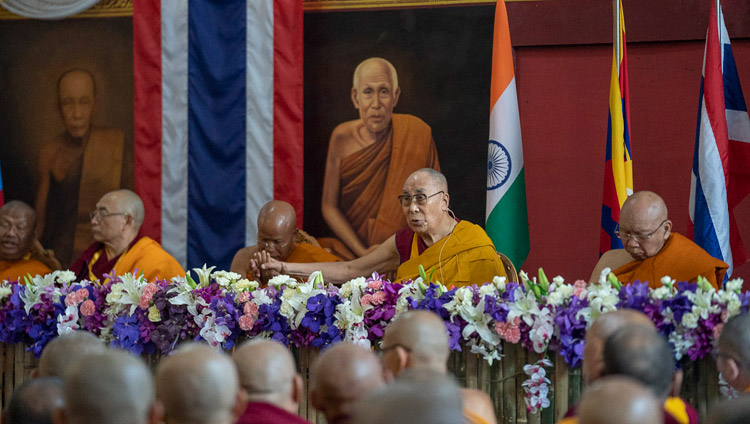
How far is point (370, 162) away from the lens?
7055mm

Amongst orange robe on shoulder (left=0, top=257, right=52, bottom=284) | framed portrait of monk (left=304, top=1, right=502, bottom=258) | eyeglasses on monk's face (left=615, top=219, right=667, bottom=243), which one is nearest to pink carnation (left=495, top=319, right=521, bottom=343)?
eyeglasses on monk's face (left=615, top=219, right=667, bottom=243)

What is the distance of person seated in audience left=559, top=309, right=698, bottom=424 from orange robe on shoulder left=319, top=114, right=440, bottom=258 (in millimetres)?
3873

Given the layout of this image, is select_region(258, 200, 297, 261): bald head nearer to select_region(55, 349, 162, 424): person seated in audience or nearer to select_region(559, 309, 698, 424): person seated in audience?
select_region(559, 309, 698, 424): person seated in audience

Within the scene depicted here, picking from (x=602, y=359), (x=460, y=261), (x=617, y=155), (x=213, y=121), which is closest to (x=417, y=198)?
(x=460, y=261)

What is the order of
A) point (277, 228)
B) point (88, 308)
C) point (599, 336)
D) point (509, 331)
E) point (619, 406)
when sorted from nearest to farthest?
point (619, 406), point (599, 336), point (509, 331), point (88, 308), point (277, 228)

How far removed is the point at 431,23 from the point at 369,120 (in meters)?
Result: 0.86

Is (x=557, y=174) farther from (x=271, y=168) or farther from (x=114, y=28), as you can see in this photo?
(x=114, y=28)

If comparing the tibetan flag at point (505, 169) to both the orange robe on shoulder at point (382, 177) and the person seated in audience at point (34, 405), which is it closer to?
the orange robe on shoulder at point (382, 177)

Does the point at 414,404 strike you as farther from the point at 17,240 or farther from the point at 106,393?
the point at 17,240

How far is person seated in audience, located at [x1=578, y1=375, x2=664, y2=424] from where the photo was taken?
1.85 meters

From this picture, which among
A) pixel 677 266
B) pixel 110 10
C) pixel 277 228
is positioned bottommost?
pixel 677 266

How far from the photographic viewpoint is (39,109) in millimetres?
7629

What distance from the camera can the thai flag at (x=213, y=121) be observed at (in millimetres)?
7027

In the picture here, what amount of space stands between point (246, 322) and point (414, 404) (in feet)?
8.81
